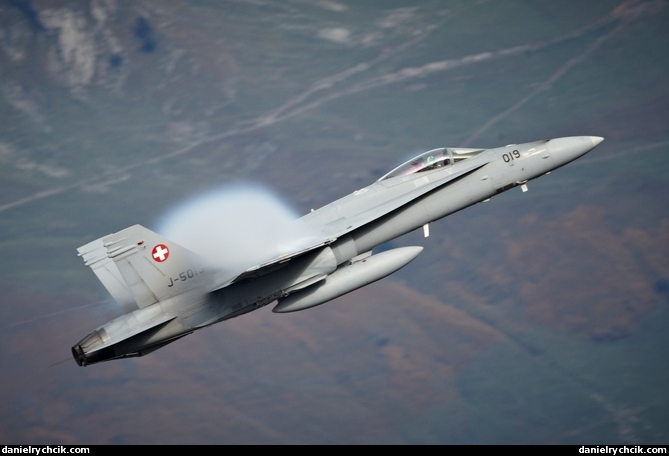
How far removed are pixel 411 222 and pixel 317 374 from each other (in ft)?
166

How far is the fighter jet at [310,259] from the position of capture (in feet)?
72.0

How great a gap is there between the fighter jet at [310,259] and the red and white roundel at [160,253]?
1.1 inches

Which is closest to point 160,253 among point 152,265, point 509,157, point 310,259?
point 152,265

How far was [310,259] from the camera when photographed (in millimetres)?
22594

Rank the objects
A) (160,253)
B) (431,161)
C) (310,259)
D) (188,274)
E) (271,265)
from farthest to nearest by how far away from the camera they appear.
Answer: (431,161) → (310,259) → (188,274) → (160,253) → (271,265)

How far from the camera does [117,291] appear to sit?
78.1 feet

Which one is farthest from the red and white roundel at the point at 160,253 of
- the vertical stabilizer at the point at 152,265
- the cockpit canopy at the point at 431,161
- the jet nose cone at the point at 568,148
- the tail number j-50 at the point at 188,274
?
the jet nose cone at the point at 568,148

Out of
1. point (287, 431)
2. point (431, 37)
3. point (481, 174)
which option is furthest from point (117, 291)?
point (431, 37)

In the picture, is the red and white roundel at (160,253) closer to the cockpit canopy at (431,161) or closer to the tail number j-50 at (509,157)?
the cockpit canopy at (431,161)

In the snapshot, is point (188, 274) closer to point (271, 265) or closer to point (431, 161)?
point (271, 265)

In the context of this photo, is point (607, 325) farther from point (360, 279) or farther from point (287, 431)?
point (360, 279)

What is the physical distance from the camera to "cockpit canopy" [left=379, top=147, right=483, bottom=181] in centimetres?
2412

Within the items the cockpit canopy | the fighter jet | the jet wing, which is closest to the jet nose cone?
the fighter jet

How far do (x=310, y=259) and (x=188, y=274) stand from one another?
3.39 m
